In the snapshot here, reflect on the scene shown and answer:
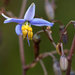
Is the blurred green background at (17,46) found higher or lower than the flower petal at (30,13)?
lower

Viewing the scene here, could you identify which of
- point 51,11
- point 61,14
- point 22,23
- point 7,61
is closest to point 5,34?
point 7,61

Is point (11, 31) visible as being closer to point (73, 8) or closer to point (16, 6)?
point (16, 6)

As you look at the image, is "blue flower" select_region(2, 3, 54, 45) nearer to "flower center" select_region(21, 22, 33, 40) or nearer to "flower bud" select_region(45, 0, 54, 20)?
"flower center" select_region(21, 22, 33, 40)

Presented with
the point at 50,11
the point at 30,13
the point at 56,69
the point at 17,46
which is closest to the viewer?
the point at 30,13

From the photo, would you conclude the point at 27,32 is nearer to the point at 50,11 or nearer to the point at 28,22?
the point at 28,22

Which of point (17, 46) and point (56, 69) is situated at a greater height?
point (56, 69)

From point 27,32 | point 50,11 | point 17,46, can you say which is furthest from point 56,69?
point 17,46

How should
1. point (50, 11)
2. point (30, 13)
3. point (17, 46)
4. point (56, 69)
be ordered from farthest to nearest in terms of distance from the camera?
1. point (17, 46)
2. point (50, 11)
3. point (56, 69)
4. point (30, 13)

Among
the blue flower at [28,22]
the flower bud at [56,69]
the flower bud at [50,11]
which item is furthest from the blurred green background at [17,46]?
the blue flower at [28,22]

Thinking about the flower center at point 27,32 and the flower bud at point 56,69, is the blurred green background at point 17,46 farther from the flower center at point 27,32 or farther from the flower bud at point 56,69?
the flower center at point 27,32

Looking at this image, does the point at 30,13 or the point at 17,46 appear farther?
the point at 17,46

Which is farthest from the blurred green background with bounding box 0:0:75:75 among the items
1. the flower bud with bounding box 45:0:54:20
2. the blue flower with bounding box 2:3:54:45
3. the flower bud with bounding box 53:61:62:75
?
the blue flower with bounding box 2:3:54:45

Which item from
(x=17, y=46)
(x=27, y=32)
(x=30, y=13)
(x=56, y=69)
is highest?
(x=30, y=13)
